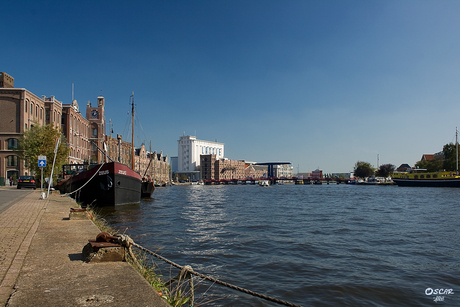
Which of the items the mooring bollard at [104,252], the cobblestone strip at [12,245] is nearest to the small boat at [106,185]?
the cobblestone strip at [12,245]

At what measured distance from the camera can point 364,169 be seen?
16612 centimetres

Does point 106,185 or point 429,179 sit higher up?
point 106,185

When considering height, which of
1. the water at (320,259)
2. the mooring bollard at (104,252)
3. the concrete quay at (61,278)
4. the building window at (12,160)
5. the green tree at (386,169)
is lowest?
the water at (320,259)

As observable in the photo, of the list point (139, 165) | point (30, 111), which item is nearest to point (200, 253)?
point (30, 111)

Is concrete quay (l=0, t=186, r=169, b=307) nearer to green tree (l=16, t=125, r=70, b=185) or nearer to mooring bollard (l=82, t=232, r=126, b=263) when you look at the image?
mooring bollard (l=82, t=232, r=126, b=263)

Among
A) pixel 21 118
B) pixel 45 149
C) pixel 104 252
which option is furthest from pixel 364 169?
pixel 104 252

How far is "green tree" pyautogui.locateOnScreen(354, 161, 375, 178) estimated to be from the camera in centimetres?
16562

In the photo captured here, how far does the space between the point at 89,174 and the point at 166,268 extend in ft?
64.0

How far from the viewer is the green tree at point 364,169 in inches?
6521

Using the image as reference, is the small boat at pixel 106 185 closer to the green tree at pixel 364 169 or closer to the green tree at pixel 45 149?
the green tree at pixel 45 149

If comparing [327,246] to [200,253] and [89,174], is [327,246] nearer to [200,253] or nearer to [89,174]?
[200,253]

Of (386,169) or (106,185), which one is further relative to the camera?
(386,169)

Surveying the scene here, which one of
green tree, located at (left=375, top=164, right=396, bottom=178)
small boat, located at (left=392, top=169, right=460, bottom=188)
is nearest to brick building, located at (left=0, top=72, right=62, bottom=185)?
small boat, located at (left=392, top=169, right=460, bottom=188)

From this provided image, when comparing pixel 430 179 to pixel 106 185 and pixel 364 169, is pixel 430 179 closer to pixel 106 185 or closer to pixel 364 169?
pixel 364 169
